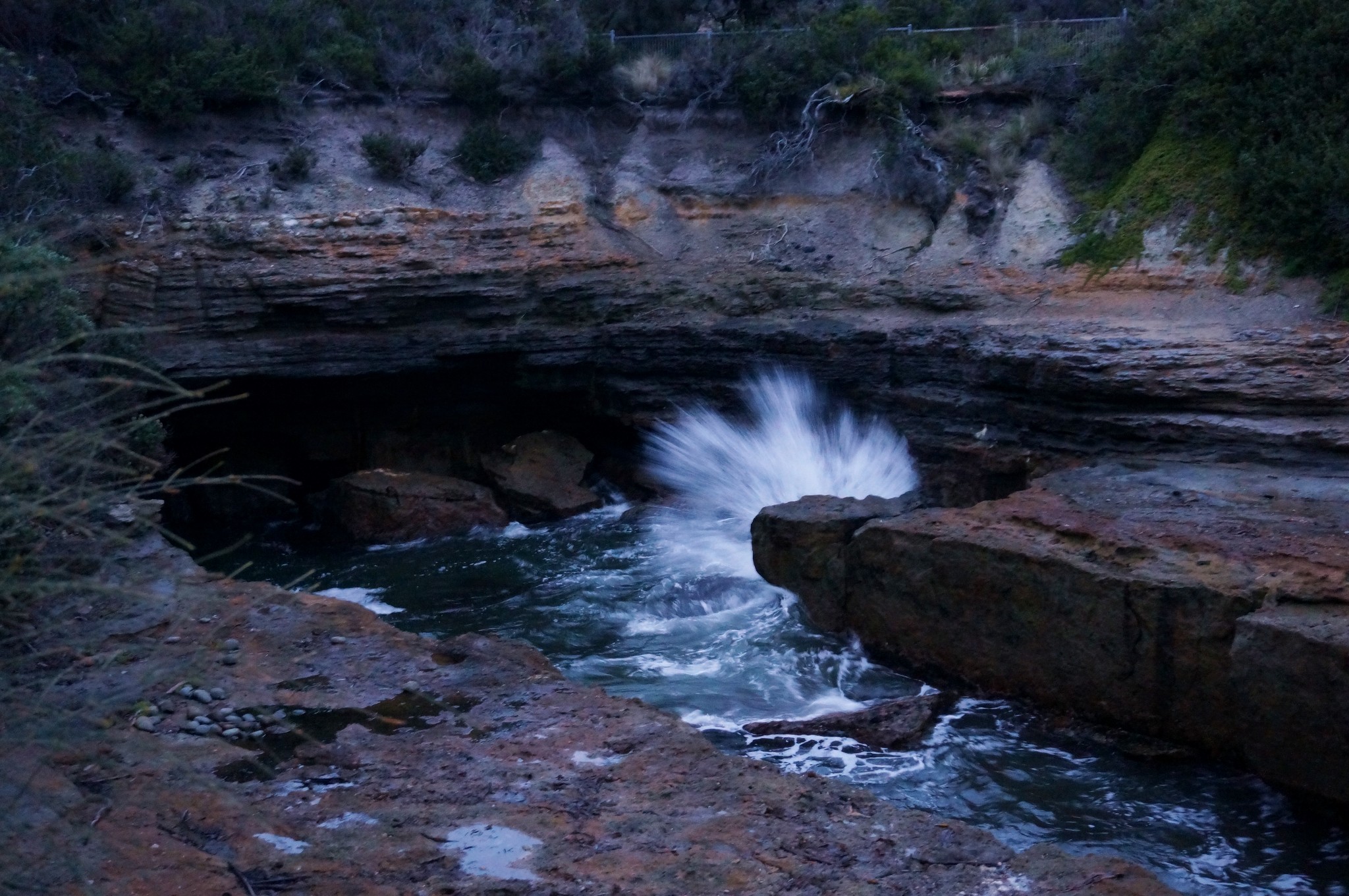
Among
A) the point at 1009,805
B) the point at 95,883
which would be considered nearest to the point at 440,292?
the point at 1009,805

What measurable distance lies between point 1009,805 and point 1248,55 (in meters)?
9.00

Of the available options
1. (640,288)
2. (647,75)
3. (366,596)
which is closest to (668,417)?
(640,288)

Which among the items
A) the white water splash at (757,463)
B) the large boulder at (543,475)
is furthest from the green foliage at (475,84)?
the white water splash at (757,463)

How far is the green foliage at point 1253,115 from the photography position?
10828 mm

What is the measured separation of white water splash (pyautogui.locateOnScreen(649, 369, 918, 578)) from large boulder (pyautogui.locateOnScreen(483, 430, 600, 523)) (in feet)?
3.36

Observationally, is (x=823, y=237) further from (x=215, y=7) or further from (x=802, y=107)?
(x=215, y=7)

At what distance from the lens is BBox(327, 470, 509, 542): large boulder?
1412 centimetres

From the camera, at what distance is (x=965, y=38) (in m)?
17.0

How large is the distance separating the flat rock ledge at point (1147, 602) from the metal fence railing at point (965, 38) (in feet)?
29.0

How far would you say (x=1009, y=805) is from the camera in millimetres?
6520

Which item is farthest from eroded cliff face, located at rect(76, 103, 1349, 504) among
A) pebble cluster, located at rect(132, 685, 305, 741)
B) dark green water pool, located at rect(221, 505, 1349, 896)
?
pebble cluster, located at rect(132, 685, 305, 741)

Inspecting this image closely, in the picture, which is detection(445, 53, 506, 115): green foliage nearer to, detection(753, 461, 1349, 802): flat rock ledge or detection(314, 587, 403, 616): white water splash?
detection(314, 587, 403, 616): white water splash

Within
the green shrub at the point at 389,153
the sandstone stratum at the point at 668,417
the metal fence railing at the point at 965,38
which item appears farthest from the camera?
the metal fence railing at the point at 965,38

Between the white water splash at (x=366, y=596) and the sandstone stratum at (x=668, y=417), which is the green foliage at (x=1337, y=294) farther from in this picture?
the white water splash at (x=366, y=596)
